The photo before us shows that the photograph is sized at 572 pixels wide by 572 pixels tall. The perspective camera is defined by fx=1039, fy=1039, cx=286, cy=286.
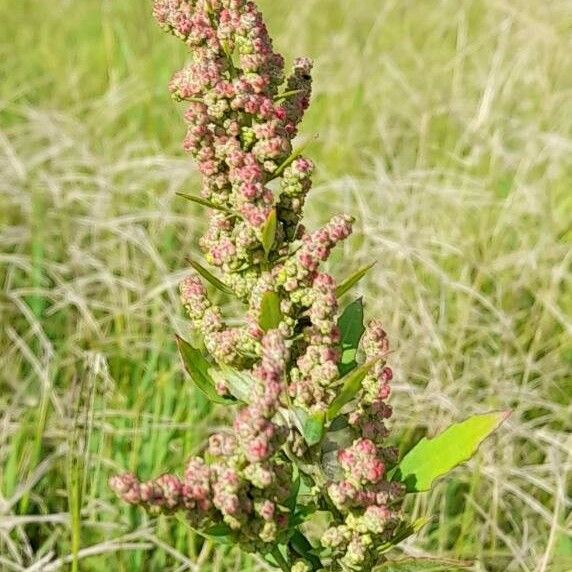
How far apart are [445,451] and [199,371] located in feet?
0.93

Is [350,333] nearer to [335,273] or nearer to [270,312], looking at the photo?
[270,312]

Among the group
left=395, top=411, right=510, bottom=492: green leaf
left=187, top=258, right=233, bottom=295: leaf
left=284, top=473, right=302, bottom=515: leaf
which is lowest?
left=284, top=473, right=302, bottom=515: leaf

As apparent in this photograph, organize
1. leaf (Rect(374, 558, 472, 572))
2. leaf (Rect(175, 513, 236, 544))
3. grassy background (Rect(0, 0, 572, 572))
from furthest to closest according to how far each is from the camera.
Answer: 1. grassy background (Rect(0, 0, 572, 572))
2. leaf (Rect(374, 558, 472, 572))
3. leaf (Rect(175, 513, 236, 544))

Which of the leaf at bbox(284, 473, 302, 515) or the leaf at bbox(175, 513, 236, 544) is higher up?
the leaf at bbox(284, 473, 302, 515)

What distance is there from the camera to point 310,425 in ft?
3.56

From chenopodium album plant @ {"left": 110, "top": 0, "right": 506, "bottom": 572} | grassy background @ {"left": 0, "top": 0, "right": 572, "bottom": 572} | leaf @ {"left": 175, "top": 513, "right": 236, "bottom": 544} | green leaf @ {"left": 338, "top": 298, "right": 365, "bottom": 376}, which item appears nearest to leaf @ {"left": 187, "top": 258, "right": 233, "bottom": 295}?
chenopodium album plant @ {"left": 110, "top": 0, "right": 506, "bottom": 572}

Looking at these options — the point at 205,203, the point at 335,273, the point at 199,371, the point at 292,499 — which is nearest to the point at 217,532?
the point at 292,499

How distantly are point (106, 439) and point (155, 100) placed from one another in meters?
1.85

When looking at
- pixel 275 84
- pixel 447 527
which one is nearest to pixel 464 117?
pixel 447 527

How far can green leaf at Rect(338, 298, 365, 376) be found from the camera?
3.89ft

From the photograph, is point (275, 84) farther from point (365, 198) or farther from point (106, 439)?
point (365, 198)

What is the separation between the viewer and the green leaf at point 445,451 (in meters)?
1.06

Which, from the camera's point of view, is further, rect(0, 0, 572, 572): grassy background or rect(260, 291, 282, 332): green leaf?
rect(0, 0, 572, 572): grassy background

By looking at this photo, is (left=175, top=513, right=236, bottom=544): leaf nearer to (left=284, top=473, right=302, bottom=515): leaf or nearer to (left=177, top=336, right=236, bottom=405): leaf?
(left=284, top=473, right=302, bottom=515): leaf
